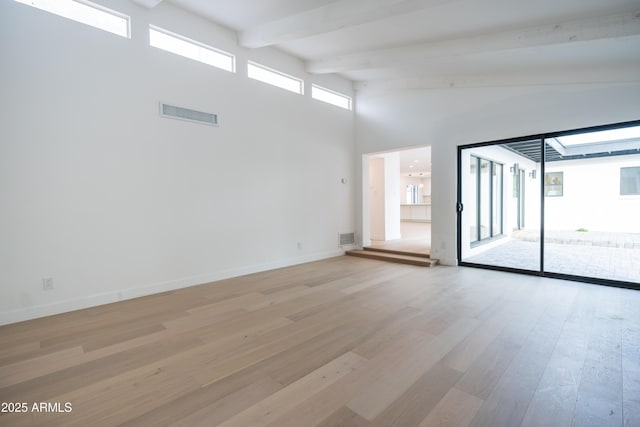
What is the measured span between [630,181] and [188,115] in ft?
29.1

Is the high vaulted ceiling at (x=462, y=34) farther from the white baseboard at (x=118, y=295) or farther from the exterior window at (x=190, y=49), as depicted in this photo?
the white baseboard at (x=118, y=295)

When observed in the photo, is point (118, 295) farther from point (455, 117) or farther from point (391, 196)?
point (391, 196)

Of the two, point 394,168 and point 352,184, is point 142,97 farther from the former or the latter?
point 394,168

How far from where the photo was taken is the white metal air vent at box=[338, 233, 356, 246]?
22.7 feet

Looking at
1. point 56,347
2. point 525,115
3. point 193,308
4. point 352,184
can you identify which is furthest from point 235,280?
point 525,115

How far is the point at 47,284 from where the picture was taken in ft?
11.0

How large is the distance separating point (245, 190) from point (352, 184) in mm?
2954

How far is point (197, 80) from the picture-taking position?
14.7ft

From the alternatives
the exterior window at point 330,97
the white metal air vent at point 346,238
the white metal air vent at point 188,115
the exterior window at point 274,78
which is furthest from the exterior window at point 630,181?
the white metal air vent at point 188,115

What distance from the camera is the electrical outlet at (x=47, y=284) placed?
3.32 metres

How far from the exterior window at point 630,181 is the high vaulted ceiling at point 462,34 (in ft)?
11.1

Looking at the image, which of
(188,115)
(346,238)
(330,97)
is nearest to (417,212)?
(346,238)

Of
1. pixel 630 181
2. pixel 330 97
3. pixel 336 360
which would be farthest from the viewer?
pixel 330 97

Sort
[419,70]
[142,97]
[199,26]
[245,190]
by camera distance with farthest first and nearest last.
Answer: [419,70] < [245,190] < [199,26] < [142,97]
